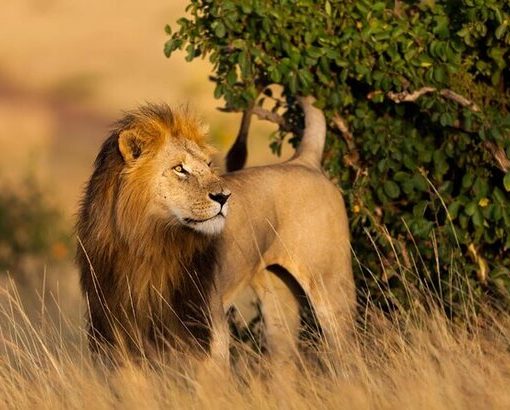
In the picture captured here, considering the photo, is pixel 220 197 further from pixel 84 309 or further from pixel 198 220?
pixel 84 309

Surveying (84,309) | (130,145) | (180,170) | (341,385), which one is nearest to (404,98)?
(180,170)

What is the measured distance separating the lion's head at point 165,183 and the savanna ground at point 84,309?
1.72 ft

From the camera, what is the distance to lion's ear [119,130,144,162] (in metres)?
5.39

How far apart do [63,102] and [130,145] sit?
18.9 meters

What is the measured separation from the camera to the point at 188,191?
5.34 m

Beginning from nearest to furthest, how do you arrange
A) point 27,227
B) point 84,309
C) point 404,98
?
point 404,98 < point 84,309 < point 27,227

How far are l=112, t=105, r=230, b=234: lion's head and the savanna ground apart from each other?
0.52 m

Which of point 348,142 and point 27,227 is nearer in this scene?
point 348,142

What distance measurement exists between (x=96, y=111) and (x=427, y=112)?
17.2 metres

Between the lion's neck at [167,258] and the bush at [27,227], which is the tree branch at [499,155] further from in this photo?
the bush at [27,227]

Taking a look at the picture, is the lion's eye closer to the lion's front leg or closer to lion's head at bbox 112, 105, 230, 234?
lion's head at bbox 112, 105, 230, 234

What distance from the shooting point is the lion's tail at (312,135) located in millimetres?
6785

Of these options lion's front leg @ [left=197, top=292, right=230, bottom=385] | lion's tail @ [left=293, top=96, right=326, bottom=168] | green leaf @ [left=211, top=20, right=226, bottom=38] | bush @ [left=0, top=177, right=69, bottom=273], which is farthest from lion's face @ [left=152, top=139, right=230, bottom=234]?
bush @ [left=0, top=177, right=69, bottom=273]

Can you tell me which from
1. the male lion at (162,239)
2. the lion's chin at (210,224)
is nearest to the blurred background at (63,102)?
the male lion at (162,239)
